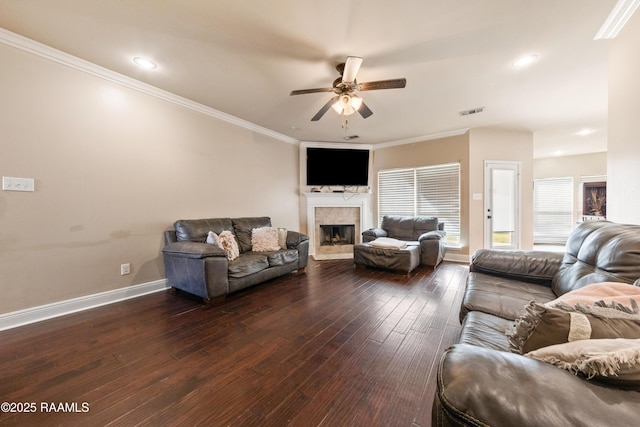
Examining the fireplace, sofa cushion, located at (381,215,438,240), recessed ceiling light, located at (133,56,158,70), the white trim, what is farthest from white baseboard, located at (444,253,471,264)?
recessed ceiling light, located at (133,56,158,70)

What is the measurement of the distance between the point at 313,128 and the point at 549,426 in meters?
4.36

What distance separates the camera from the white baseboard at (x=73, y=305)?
6.69ft

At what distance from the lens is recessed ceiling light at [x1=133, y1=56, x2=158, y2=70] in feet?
7.64

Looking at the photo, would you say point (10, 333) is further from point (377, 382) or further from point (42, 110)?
point (377, 382)

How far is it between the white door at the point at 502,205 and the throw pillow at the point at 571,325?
4.39 metres

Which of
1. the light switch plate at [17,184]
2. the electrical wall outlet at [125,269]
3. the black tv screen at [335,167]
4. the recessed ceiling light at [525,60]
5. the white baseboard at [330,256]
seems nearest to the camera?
the light switch plate at [17,184]

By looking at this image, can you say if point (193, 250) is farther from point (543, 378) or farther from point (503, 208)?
point (503, 208)

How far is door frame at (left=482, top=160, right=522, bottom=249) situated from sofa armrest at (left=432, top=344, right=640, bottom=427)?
466 centimetres

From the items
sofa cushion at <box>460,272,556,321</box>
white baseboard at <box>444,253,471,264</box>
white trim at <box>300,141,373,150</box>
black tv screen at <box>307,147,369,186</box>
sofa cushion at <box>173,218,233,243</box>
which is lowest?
white baseboard at <box>444,253,471,264</box>

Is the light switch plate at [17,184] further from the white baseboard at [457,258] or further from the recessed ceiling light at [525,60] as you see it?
the white baseboard at [457,258]

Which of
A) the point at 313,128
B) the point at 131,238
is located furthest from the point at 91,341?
the point at 313,128

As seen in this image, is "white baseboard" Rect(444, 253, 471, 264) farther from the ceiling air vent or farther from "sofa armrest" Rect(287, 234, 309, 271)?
"sofa armrest" Rect(287, 234, 309, 271)

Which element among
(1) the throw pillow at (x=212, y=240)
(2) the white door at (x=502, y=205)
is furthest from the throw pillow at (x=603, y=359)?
(2) the white door at (x=502, y=205)

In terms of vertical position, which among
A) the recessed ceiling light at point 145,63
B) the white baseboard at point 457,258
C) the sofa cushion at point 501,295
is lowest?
the white baseboard at point 457,258
